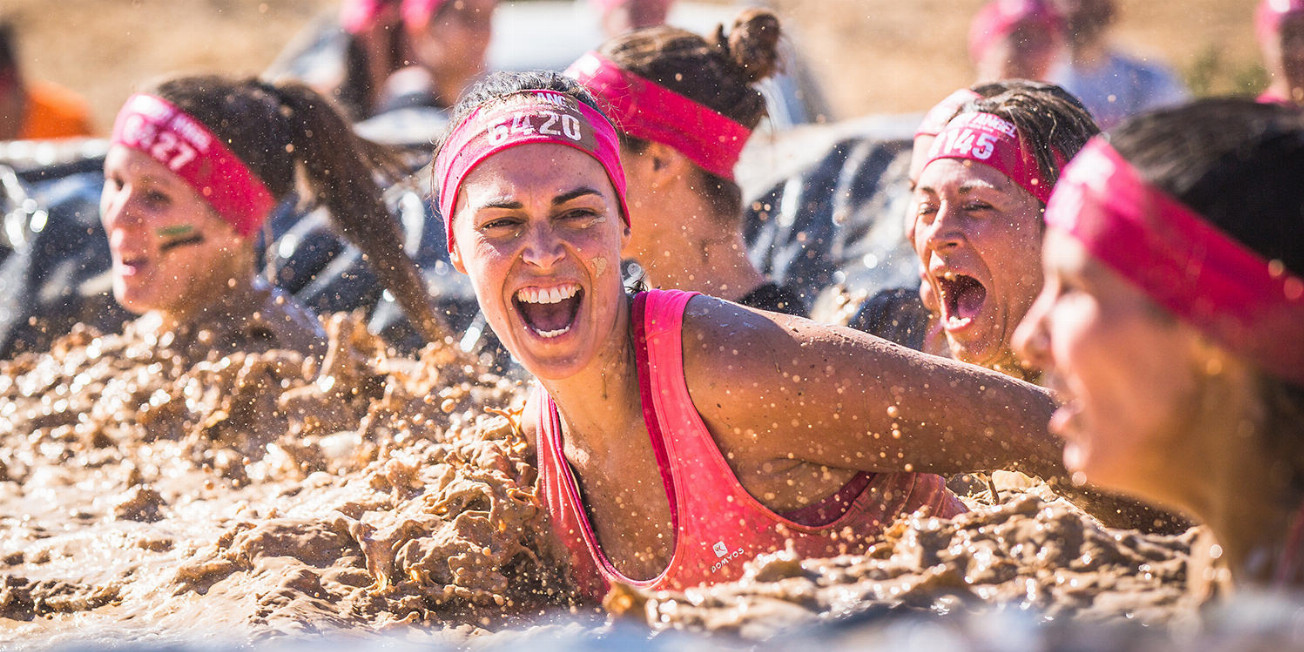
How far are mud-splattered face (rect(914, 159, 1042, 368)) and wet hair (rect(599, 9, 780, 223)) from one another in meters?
0.87

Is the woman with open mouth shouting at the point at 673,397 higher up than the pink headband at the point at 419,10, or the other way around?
the pink headband at the point at 419,10

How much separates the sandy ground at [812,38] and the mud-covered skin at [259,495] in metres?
8.46

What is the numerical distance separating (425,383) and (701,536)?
176 centimetres

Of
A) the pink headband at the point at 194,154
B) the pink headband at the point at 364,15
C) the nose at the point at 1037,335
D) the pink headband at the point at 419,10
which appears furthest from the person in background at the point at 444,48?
the nose at the point at 1037,335

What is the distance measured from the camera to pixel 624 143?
13.3ft

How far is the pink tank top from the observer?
283cm

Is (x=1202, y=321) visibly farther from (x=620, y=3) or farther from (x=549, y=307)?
(x=620, y=3)

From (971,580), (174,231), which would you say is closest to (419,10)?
(174,231)

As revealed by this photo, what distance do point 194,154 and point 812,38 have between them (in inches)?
457

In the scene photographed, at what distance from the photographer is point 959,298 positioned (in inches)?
149

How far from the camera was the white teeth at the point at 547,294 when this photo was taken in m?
2.95

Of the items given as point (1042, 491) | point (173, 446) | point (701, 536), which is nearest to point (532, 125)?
point (701, 536)

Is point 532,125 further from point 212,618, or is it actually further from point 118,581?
point 118,581

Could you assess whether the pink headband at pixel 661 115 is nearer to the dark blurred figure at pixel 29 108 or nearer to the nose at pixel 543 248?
the nose at pixel 543 248
